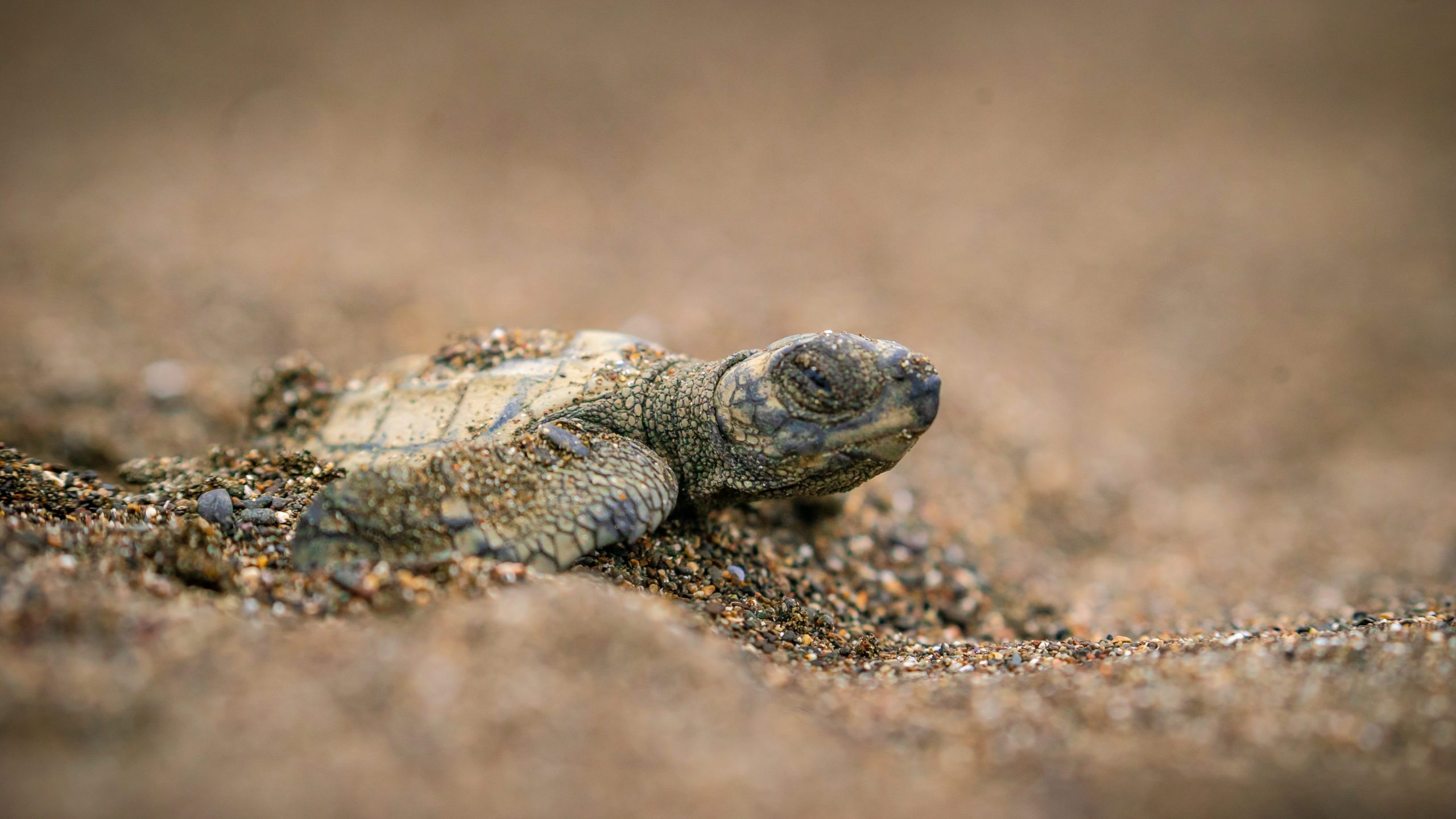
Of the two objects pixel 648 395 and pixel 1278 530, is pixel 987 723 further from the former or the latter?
pixel 1278 530

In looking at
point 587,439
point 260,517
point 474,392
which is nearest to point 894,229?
point 474,392

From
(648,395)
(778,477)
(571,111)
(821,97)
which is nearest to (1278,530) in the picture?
(778,477)

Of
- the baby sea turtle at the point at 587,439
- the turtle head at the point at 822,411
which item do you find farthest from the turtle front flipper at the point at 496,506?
the turtle head at the point at 822,411

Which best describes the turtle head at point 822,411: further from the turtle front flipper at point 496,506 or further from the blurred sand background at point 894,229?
the blurred sand background at point 894,229

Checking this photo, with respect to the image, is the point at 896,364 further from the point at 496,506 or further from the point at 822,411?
the point at 496,506

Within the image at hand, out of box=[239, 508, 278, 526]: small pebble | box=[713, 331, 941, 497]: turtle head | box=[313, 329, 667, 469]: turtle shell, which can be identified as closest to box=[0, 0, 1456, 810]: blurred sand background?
box=[713, 331, 941, 497]: turtle head

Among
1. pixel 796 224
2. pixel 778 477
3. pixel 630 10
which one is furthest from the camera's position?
pixel 630 10

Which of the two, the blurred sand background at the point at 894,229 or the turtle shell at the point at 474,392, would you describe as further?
the blurred sand background at the point at 894,229
